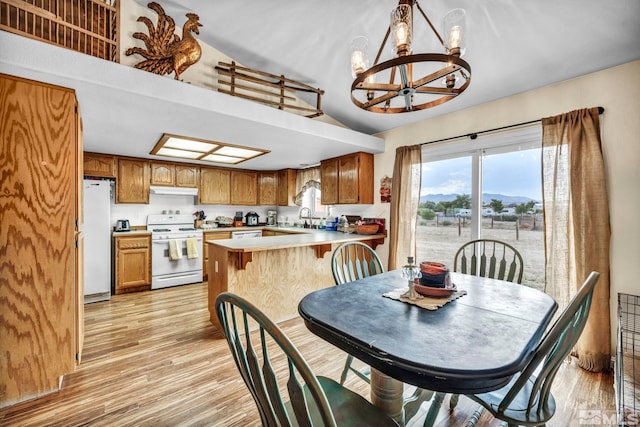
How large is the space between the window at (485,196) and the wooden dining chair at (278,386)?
2.39m

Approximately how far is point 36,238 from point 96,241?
6.82 ft

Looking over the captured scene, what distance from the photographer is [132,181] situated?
429 cm

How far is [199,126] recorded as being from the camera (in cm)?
269

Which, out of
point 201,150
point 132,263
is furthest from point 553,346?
point 132,263

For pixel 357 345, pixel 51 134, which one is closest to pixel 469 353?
pixel 357 345

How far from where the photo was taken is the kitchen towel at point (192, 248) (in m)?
4.35

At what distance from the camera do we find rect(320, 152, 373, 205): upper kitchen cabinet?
383 cm

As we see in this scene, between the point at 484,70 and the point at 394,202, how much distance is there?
1.65 metres

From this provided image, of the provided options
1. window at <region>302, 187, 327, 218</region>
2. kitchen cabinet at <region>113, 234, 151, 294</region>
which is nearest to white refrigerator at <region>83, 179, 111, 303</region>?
kitchen cabinet at <region>113, 234, 151, 294</region>

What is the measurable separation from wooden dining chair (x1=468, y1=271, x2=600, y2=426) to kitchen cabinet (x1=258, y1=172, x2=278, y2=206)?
4996 millimetres

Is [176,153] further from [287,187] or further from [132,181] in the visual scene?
[287,187]

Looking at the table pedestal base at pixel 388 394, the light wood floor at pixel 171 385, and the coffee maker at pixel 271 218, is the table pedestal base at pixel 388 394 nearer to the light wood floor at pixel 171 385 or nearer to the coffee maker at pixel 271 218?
the light wood floor at pixel 171 385

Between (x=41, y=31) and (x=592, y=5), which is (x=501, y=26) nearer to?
(x=592, y=5)

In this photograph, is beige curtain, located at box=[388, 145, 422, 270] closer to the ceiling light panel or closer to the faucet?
the faucet
